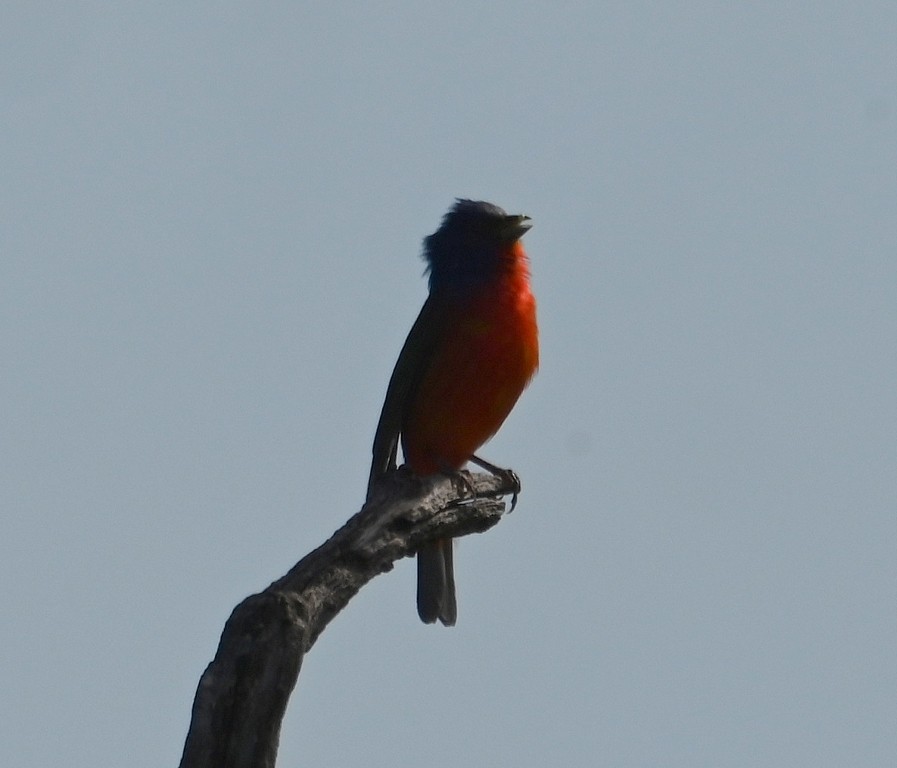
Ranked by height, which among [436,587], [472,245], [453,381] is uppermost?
[472,245]

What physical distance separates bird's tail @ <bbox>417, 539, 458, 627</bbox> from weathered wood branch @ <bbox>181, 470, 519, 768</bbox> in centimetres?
317

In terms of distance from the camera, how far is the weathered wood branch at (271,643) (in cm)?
527

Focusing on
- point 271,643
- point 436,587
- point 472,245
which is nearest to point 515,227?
point 472,245

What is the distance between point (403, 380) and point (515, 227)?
150 cm

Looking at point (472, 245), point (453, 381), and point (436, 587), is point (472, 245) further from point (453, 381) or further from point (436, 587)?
point (436, 587)

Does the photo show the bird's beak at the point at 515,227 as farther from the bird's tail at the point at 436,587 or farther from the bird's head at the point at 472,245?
the bird's tail at the point at 436,587

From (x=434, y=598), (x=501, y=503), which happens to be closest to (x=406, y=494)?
(x=501, y=503)

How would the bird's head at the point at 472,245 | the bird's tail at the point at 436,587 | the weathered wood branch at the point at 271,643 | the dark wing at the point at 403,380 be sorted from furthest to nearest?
the bird's head at the point at 472,245 → the bird's tail at the point at 436,587 → the dark wing at the point at 403,380 → the weathered wood branch at the point at 271,643

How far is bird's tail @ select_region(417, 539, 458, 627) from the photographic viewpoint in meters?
9.88

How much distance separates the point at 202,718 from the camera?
5258mm

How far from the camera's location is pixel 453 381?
32.1 feet

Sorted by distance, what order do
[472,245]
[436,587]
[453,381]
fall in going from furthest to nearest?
[472,245] → [436,587] → [453,381]

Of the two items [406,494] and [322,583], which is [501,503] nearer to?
[406,494]

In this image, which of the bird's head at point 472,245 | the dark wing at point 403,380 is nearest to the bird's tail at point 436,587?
the dark wing at point 403,380
